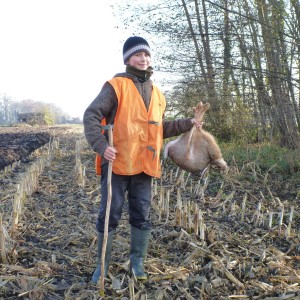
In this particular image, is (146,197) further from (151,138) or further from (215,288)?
(215,288)

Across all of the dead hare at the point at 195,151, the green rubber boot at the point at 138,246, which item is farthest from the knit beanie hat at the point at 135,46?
the green rubber boot at the point at 138,246

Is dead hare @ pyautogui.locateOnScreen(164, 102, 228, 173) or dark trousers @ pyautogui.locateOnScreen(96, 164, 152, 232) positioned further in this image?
dead hare @ pyautogui.locateOnScreen(164, 102, 228, 173)

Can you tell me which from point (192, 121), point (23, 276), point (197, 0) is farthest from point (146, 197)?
point (197, 0)

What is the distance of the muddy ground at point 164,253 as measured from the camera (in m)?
3.01

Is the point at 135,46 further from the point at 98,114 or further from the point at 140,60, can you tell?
the point at 98,114

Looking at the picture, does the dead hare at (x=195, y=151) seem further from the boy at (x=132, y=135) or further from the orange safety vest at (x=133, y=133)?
the orange safety vest at (x=133, y=133)

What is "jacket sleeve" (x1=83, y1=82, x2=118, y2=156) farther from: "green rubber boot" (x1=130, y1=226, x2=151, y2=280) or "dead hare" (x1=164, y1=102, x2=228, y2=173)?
"green rubber boot" (x1=130, y1=226, x2=151, y2=280)

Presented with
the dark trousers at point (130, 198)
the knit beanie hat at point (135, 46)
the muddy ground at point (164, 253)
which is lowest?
the muddy ground at point (164, 253)

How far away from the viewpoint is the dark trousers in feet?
10.1

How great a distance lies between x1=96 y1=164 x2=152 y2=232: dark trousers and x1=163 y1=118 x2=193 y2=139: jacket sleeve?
431 mm

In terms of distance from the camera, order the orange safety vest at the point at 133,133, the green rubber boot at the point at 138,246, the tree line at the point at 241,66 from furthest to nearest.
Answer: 1. the tree line at the point at 241,66
2. the green rubber boot at the point at 138,246
3. the orange safety vest at the point at 133,133

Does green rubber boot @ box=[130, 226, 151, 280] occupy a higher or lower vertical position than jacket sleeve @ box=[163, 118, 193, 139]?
lower

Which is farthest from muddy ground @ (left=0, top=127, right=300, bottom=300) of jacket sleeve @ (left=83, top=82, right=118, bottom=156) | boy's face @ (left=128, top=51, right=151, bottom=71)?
boy's face @ (left=128, top=51, right=151, bottom=71)

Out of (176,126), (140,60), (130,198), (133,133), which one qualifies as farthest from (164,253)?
(140,60)
